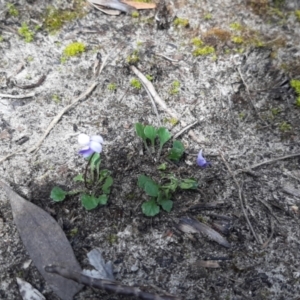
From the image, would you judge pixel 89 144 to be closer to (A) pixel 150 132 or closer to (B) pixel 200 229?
→ (A) pixel 150 132

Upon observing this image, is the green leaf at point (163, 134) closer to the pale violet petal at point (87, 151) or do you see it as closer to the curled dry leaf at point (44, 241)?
the pale violet petal at point (87, 151)

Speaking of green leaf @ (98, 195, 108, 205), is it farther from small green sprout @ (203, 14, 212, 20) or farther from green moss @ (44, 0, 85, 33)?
small green sprout @ (203, 14, 212, 20)

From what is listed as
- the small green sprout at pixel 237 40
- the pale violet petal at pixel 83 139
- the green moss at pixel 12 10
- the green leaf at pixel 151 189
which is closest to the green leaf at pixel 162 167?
the green leaf at pixel 151 189

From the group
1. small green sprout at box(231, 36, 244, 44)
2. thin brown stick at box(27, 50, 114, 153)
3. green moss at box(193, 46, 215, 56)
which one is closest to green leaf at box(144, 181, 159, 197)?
thin brown stick at box(27, 50, 114, 153)

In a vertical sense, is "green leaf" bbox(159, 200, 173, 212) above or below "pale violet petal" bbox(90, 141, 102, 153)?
below

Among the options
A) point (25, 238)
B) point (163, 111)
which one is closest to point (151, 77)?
point (163, 111)

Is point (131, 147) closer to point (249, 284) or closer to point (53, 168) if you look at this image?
point (53, 168)
